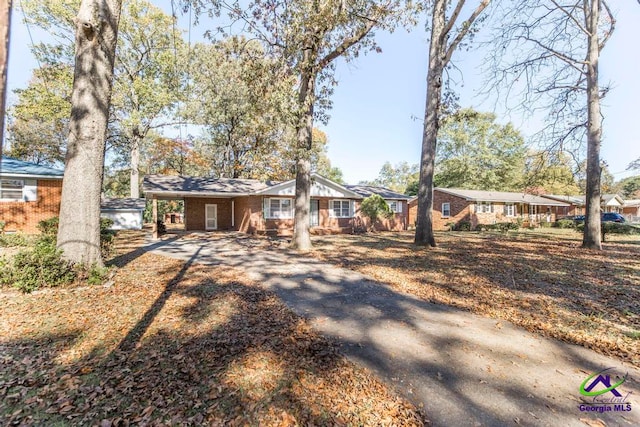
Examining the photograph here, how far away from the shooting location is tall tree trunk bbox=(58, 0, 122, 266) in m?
6.05

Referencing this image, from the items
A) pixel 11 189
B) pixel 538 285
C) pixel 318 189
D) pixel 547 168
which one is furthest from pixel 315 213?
pixel 11 189

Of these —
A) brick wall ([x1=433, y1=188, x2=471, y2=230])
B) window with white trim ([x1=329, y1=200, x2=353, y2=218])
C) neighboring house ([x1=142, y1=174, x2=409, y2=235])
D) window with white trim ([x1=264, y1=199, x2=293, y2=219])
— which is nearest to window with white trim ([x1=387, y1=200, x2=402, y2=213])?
neighboring house ([x1=142, y1=174, x2=409, y2=235])

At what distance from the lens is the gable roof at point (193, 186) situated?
16969 millimetres

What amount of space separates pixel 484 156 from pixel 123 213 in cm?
4024

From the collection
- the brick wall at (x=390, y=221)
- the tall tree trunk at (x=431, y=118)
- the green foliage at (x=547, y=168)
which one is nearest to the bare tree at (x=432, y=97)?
the tall tree trunk at (x=431, y=118)

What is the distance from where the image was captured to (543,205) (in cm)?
3397

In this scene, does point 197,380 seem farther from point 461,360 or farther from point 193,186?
point 193,186

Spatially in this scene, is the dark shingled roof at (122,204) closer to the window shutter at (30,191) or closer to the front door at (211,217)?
the front door at (211,217)

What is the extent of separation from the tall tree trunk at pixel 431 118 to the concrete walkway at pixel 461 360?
7212mm

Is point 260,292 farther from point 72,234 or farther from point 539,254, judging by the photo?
point 539,254

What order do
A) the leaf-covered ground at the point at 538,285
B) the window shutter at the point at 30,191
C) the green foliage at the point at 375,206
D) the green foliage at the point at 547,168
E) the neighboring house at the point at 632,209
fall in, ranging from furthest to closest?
1. the neighboring house at the point at 632,209
2. the green foliage at the point at 375,206
3. the window shutter at the point at 30,191
4. the green foliage at the point at 547,168
5. the leaf-covered ground at the point at 538,285

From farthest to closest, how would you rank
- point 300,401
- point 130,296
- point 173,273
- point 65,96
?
point 65,96 < point 173,273 < point 130,296 < point 300,401

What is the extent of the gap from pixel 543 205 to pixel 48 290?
4274cm

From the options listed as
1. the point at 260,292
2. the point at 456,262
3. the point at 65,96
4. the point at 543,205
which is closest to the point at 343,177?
the point at 543,205
